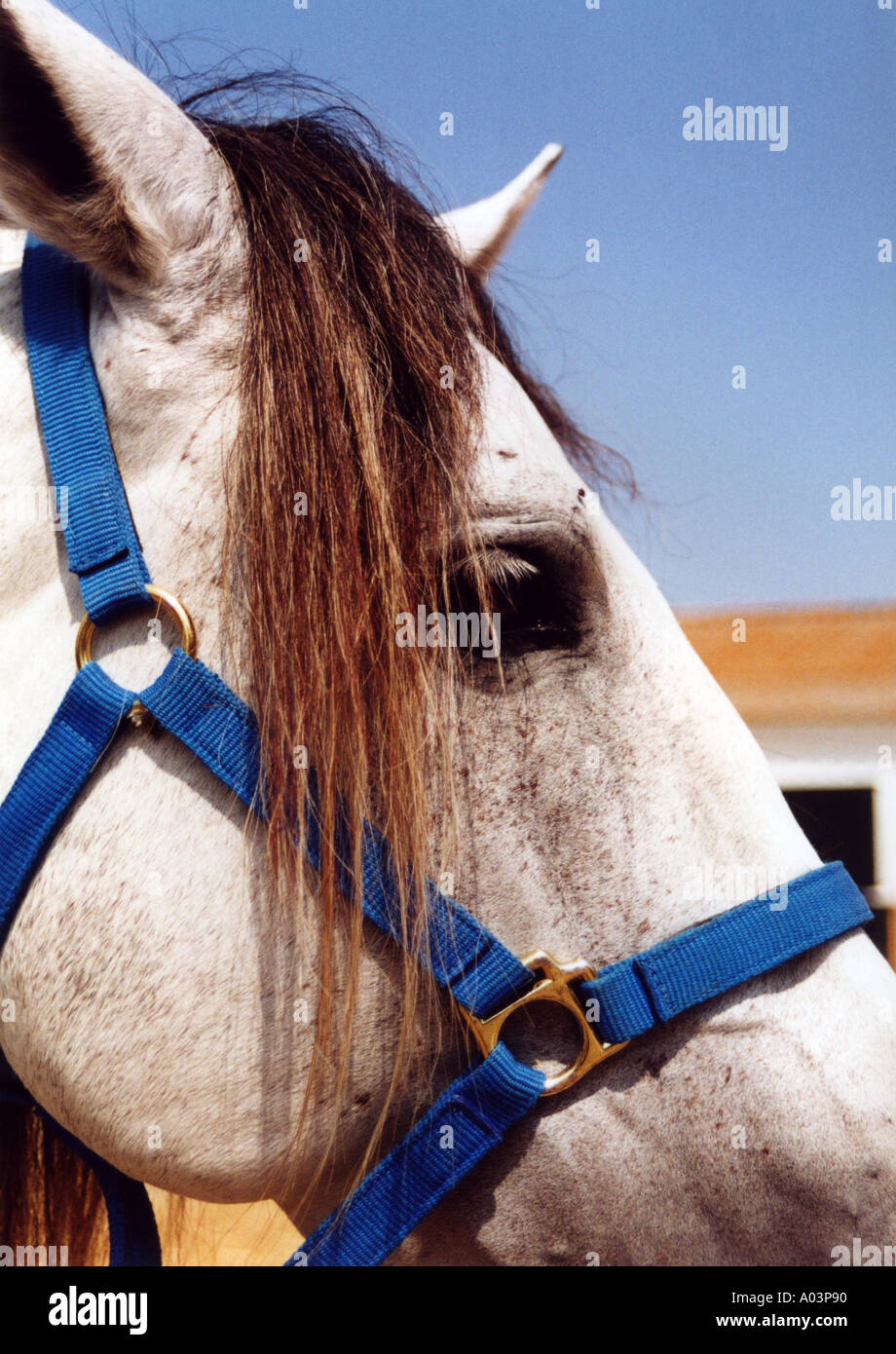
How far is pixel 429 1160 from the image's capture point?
0.99 metres

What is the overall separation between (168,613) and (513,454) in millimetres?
400

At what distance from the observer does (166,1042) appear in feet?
3.10

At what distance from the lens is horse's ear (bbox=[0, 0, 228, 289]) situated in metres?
0.90

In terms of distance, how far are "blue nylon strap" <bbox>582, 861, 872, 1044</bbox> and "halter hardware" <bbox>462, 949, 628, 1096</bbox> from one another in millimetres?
12

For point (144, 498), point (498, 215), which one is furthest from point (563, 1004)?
point (498, 215)

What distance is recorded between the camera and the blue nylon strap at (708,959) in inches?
38.1

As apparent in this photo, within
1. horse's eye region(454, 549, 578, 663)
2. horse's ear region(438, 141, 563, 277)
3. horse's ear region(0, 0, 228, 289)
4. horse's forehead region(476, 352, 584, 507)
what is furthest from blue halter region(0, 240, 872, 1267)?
horse's ear region(438, 141, 563, 277)

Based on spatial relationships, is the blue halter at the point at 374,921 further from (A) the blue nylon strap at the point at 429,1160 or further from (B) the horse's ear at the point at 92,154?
(B) the horse's ear at the point at 92,154
